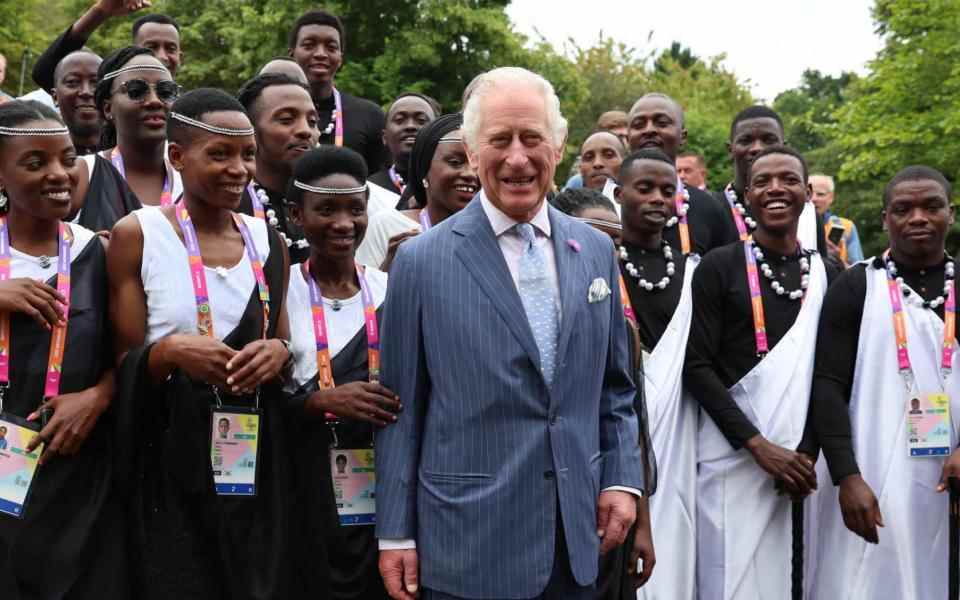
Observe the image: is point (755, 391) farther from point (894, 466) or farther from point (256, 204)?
point (256, 204)

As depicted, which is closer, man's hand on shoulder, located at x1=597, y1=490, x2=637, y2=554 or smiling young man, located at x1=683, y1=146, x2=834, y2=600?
man's hand on shoulder, located at x1=597, y1=490, x2=637, y2=554

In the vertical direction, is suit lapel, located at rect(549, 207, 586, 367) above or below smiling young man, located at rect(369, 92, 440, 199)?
below

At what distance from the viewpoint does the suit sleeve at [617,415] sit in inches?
152

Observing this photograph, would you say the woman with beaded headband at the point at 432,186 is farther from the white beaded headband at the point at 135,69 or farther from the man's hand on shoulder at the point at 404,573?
the man's hand on shoulder at the point at 404,573

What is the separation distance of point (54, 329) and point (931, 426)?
3.93m

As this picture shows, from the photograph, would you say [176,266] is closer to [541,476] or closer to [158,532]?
[158,532]

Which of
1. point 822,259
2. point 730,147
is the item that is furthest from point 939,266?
point 730,147

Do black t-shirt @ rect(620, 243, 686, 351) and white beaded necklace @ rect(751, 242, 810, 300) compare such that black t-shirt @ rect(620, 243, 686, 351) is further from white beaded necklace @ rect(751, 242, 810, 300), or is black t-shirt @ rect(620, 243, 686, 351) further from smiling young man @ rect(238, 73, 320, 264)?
smiling young man @ rect(238, 73, 320, 264)

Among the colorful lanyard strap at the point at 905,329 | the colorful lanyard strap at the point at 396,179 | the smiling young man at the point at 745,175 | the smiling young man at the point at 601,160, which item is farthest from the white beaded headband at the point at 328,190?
the smiling young man at the point at 601,160

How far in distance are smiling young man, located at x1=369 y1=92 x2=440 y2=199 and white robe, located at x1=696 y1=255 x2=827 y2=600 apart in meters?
2.79

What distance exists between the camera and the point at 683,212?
7.06 metres

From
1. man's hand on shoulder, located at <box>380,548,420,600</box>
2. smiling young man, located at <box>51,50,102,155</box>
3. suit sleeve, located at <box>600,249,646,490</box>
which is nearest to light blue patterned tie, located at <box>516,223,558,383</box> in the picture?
suit sleeve, located at <box>600,249,646,490</box>

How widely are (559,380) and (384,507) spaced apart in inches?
26.1

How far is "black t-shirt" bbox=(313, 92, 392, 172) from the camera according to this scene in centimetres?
795
